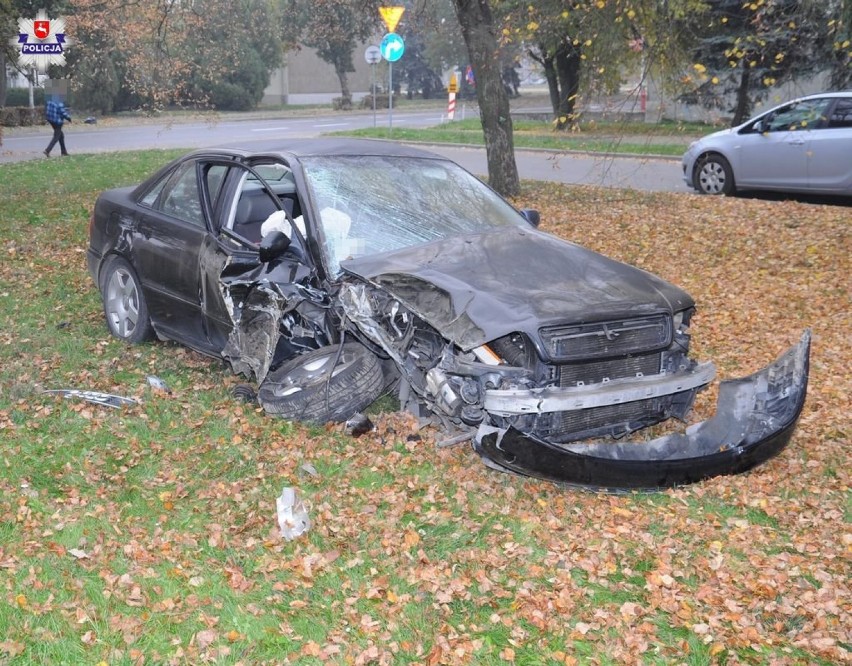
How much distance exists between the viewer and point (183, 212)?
7.08 m

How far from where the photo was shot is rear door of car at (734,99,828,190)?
13.9 m

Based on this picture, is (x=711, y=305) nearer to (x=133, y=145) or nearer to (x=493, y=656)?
(x=493, y=656)

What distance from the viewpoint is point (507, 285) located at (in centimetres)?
528

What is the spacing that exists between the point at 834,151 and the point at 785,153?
733 millimetres

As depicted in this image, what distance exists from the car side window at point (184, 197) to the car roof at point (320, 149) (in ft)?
0.59

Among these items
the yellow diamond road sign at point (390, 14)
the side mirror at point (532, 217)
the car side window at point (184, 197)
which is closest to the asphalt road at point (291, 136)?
the yellow diamond road sign at point (390, 14)

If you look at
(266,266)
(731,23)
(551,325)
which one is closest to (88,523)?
(266,266)

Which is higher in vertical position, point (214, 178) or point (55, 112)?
point (55, 112)

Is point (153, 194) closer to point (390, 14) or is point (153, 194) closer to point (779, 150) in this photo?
point (779, 150)

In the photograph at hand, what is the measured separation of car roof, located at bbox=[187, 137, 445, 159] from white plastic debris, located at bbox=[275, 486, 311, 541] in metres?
2.66

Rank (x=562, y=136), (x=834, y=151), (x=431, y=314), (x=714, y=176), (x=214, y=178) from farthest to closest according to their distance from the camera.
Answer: (x=562, y=136)
(x=714, y=176)
(x=834, y=151)
(x=214, y=178)
(x=431, y=314)

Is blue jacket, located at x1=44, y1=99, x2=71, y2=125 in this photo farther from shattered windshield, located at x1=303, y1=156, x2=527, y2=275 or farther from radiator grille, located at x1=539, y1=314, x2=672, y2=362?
radiator grille, located at x1=539, y1=314, x2=672, y2=362

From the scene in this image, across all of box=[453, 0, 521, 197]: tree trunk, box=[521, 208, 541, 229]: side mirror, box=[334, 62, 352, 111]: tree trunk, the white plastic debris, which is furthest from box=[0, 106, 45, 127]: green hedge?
the white plastic debris

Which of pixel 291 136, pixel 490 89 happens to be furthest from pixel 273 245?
pixel 291 136
